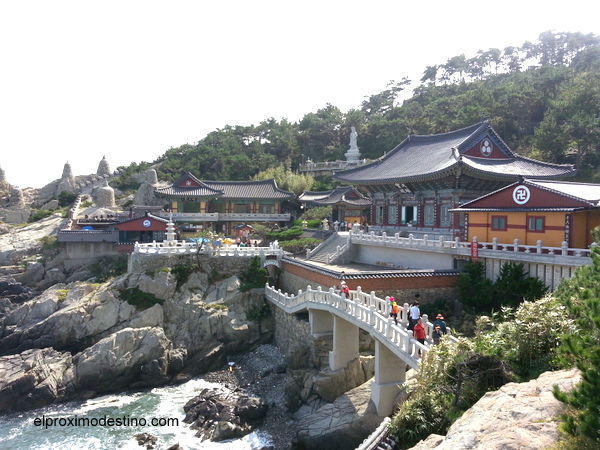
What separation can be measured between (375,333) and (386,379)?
1814mm

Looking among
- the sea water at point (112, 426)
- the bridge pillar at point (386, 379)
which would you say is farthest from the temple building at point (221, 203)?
the bridge pillar at point (386, 379)

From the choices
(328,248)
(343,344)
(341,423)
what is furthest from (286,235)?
(341,423)

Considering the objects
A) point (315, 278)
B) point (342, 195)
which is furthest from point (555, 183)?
point (342, 195)

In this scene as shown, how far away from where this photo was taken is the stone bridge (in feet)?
54.3

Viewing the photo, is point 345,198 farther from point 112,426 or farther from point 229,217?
point 112,426

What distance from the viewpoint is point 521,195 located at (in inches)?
904

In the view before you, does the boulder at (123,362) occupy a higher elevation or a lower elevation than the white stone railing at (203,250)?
lower

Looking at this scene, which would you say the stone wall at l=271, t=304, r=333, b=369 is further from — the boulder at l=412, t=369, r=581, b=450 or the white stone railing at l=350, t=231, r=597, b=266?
the boulder at l=412, t=369, r=581, b=450

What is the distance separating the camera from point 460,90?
84438 millimetres

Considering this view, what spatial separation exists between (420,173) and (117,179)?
5295 centimetres

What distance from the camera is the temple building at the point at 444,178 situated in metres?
29.8

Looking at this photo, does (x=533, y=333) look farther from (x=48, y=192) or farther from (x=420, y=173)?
(x=48, y=192)

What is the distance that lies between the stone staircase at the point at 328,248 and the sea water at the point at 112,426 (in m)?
12.0

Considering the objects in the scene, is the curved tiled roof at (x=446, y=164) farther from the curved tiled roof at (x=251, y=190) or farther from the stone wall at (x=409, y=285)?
the curved tiled roof at (x=251, y=190)
